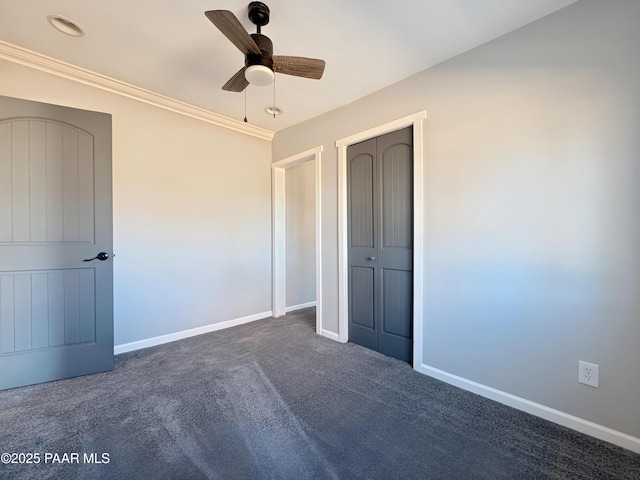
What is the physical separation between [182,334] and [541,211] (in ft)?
11.4

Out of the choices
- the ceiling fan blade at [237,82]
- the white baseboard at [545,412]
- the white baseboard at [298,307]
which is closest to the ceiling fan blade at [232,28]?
the ceiling fan blade at [237,82]

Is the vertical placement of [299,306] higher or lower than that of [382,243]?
lower

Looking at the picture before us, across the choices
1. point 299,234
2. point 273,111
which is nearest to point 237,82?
point 273,111

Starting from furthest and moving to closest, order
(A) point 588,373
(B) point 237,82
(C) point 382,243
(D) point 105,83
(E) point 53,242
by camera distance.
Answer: (C) point 382,243 < (D) point 105,83 < (E) point 53,242 < (B) point 237,82 < (A) point 588,373

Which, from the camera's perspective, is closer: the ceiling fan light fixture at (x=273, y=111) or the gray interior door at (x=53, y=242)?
the gray interior door at (x=53, y=242)

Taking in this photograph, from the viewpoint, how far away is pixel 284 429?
1664 millimetres

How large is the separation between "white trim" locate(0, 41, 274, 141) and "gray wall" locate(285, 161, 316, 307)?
114 cm

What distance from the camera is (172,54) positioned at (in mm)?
2188

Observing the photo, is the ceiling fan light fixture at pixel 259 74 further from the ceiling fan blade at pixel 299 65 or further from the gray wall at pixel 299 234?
the gray wall at pixel 299 234

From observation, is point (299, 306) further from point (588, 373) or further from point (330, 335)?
point (588, 373)

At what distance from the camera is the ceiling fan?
1.55m

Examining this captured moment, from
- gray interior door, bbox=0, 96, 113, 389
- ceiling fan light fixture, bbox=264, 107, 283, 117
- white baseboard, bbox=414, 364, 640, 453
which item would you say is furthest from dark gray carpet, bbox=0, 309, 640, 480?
ceiling fan light fixture, bbox=264, 107, 283, 117

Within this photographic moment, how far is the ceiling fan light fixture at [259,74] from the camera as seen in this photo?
1.64m

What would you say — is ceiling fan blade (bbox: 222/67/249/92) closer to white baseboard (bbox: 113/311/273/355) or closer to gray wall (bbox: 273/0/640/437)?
gray wall (bbox: 273/0/640/437)
